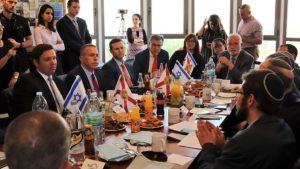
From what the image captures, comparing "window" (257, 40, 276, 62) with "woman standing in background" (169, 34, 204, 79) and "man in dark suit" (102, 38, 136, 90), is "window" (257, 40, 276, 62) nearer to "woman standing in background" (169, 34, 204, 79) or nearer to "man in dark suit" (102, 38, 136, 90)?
"woman standing in background" (169, 34, 204, 79)

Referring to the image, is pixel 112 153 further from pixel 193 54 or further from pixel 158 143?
pixel 193 54

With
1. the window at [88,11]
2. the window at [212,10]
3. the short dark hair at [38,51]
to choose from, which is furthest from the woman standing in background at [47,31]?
the window at [212,10]

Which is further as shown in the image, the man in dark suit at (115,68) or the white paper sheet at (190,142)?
the man in dark suit at (115,68)

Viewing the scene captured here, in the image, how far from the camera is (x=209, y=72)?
14.3ft

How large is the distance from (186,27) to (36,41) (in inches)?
163

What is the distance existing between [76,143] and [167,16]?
22.1 ft

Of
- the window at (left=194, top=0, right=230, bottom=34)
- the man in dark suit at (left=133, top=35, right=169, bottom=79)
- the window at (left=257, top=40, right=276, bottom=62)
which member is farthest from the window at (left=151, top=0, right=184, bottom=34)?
the man in dark suit at (left=133, top=35, right=169, bottom=79)

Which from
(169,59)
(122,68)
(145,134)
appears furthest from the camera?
(169,59)

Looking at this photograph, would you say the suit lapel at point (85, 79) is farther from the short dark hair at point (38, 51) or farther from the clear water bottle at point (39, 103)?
the clear water bottle at point (39, 103)

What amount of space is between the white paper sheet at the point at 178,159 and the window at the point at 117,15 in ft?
21.5

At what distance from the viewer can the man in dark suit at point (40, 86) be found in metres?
2.74

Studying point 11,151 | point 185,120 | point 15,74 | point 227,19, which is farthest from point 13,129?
point 227,19

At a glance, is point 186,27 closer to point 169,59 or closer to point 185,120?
point 169,59

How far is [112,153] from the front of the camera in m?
1.95
